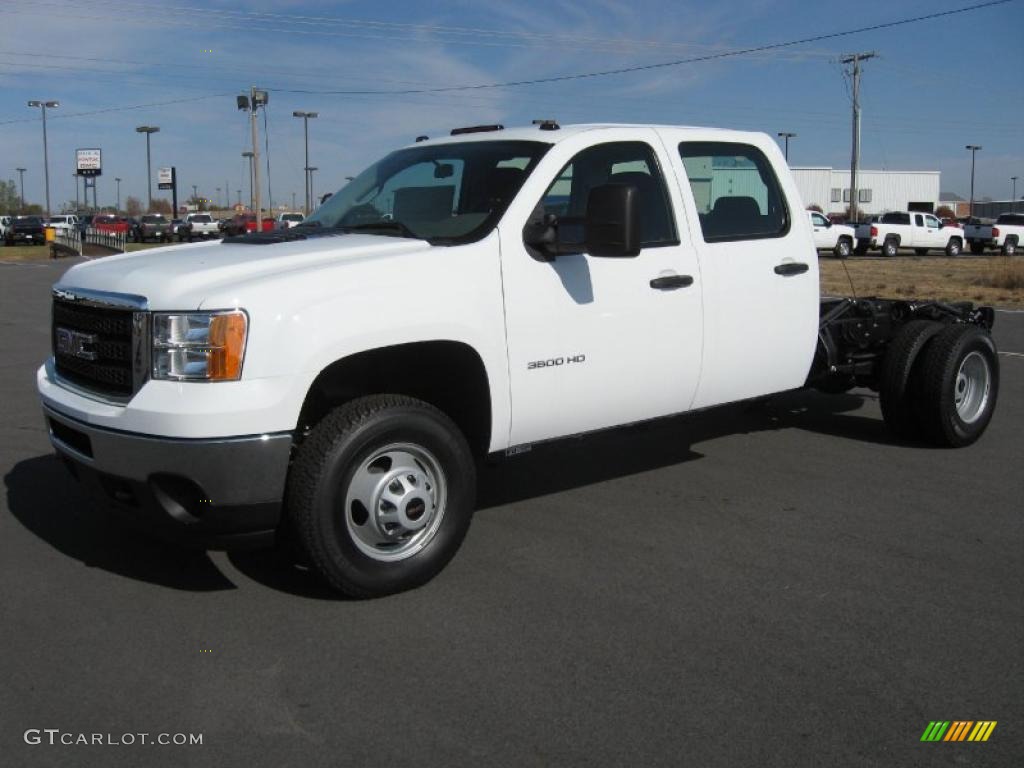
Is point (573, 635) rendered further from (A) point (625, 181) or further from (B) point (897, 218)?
(B) point (897, 218)

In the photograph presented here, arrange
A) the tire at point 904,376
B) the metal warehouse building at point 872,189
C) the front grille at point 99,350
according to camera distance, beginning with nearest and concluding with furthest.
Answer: the front grille at point 99,350, the tire at point 904,376, the metal warehouse building at point 872,189

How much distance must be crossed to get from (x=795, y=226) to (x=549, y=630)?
3230 millimetres

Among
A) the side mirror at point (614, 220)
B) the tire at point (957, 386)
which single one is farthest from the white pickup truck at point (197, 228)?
the side mirror at point (614, 220)

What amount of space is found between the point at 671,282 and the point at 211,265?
7.56 ft

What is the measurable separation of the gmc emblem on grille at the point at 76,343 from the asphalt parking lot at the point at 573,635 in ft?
3.33

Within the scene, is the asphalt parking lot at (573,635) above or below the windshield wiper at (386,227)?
below

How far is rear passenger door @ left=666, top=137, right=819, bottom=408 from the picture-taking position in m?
5.67

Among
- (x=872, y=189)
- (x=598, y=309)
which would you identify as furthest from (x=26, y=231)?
(x=872, y=189)

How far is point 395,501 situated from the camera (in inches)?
175

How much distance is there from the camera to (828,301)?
25.0 ft

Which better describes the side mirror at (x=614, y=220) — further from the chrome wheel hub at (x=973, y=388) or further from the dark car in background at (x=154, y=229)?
the dark car in background at (x=154, y=229)

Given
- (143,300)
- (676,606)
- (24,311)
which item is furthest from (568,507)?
(24,311)

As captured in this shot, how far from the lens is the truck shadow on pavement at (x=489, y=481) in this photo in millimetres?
4840

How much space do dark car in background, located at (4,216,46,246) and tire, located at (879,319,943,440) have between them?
55.3 metres
